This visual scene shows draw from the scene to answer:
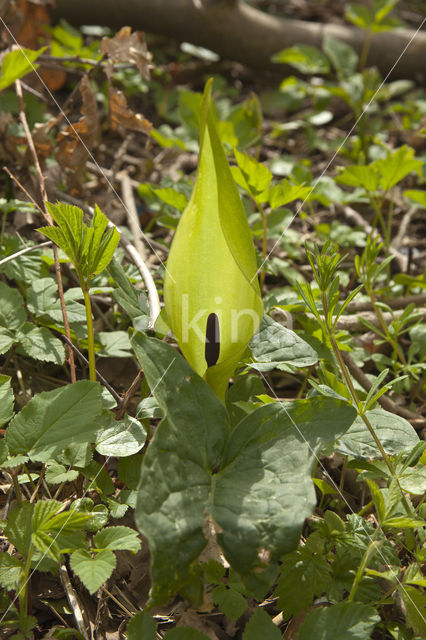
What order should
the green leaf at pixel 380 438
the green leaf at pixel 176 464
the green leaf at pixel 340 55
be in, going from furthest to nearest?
the green leaf at pixel 340 55 → the green leaf at pixel 380 438 → the green leaf at pixel 176 464

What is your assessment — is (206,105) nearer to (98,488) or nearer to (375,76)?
(98,488)

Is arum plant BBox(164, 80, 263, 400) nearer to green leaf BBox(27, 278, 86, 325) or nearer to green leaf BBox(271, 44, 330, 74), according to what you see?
green leaf BBox(27, 278, 86, 325)

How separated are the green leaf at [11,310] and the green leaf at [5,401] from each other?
0.86 ft

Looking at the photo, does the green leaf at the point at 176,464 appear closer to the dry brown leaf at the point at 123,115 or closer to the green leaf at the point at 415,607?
the green leaf at the point at 415,607

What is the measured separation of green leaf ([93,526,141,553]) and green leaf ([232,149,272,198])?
0.90 meters

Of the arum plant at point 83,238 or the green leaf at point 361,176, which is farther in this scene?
the green leaf at point 361,176

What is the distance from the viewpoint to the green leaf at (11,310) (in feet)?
4.04

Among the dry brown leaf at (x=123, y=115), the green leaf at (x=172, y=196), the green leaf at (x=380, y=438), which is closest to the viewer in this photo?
the green leaf at (x=380, y=438)

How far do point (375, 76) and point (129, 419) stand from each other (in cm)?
203

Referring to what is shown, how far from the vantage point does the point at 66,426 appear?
940 mm

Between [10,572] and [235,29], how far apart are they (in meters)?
2.84

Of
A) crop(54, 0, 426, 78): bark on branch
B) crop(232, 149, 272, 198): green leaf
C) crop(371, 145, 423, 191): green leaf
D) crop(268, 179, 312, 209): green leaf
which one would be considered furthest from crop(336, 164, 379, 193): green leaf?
crop(54, 0, 426, 78): bark on branch

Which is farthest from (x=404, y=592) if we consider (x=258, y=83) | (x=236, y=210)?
(x=258, y=83)

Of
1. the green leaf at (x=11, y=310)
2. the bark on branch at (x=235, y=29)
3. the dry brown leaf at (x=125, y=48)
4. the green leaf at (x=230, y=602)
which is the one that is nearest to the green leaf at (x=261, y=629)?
the green leaf at (x=230, y=602)
